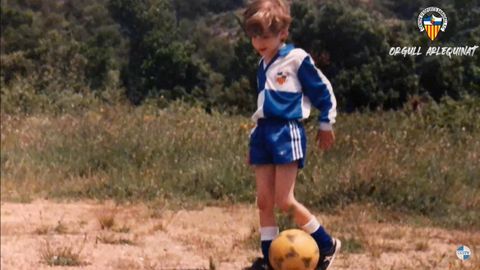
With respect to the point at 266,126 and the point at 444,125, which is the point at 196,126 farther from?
the point at 266,126

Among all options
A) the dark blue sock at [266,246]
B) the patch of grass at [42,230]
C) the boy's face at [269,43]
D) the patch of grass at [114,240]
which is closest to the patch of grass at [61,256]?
the patch of grass at [114,240]

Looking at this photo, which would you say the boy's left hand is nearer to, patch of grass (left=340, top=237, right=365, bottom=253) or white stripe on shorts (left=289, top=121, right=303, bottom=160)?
white stripe on shorts (left=289, top=121, right=303, bottom=160)

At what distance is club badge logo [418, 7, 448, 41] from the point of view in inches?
217

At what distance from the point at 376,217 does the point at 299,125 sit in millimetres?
2670

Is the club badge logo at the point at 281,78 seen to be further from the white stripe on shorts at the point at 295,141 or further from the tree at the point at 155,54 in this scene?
the tree at the point at 155,54

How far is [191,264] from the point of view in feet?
17.1

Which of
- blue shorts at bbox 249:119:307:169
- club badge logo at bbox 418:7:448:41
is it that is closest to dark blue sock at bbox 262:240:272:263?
blue shorts at bbox 249:119:307:169

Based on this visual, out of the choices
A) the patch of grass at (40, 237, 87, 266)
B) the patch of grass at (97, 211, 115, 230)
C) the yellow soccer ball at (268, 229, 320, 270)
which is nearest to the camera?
the yellow soccer ball at (268, 229, 320, 270)

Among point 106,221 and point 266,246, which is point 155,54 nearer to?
point 106,221

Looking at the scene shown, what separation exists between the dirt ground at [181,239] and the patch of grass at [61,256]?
0.06 ft

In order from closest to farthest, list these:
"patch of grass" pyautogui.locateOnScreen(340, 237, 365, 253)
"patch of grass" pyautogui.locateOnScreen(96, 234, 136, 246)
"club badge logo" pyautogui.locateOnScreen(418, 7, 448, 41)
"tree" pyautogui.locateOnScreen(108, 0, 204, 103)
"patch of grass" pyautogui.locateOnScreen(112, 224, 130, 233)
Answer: "patch of grass" pyautogui.locateOnScreen(340, 237, 365, 253)
"club badge logo" pyautogui.locateOnScreen(418, 7, 448, 41)
"patch of grass" pyautogui.locateOnScreen(96, 234, 136, 246)
"patch of grass" pyautogui.locateOnScreen(112, 224, 130, 233)
"tree" pyautogui.locateOnScreen(108, 0, 204, 103)

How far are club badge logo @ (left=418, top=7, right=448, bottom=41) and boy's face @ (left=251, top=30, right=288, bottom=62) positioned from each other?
2038mm

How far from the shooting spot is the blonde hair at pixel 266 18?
149 inches

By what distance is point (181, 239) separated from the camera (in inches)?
232
